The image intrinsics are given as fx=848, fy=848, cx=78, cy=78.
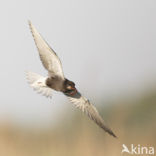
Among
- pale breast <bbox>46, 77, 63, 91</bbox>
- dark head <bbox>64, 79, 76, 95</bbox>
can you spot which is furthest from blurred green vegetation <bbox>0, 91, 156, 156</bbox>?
pale breast <bbox>46, 77, 63, 91</bbox>

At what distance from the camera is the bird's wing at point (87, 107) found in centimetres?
843

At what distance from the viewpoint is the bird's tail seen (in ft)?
26.2

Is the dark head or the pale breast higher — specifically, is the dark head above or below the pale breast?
below

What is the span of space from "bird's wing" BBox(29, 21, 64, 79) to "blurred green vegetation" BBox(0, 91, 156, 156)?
505 mm

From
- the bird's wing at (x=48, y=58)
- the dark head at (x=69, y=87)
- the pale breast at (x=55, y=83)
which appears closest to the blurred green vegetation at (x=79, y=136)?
the dark head at (x=69, y=87)

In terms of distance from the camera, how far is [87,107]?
8539 mm

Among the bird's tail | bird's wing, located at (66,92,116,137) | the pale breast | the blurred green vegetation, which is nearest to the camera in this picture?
the pale breast

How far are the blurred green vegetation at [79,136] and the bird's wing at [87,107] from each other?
0.27 feet

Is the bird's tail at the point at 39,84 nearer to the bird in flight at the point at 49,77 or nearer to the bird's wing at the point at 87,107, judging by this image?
the bird in flight at the point at 49,77

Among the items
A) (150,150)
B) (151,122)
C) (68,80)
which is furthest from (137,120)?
(68,80)

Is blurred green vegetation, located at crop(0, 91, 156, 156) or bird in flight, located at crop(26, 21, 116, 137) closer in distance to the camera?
bird in flight, located at crop(26, 21, 116, 137)

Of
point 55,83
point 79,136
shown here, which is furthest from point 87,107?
point 55,83

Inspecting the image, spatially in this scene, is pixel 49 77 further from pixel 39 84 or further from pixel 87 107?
pixel 87 107

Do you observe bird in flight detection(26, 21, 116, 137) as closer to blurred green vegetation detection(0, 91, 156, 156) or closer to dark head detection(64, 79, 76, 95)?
dark head detection(64, 79, 76, 95)
